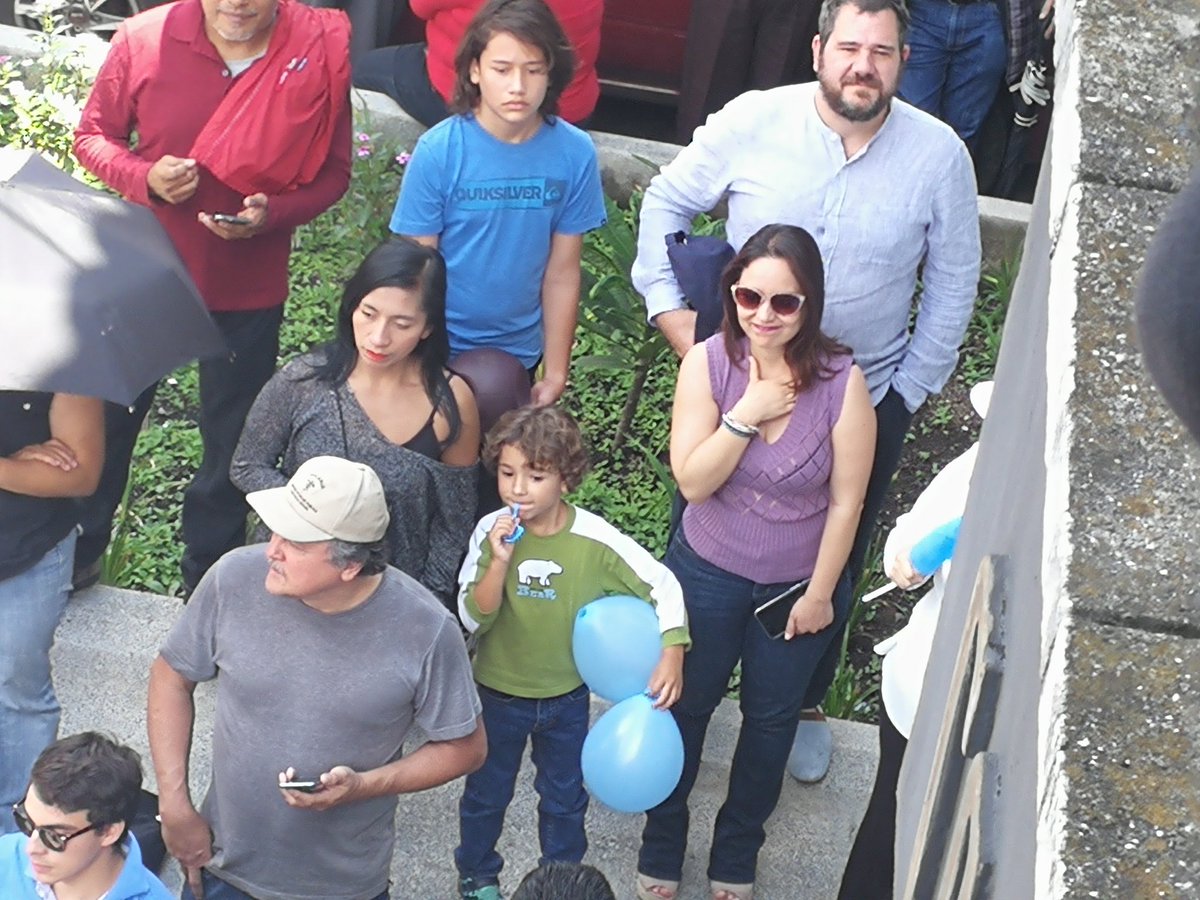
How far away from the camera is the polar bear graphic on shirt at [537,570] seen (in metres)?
4.14

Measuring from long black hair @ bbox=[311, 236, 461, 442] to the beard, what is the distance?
3.37 feet

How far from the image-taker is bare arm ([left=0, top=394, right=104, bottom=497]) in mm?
3963

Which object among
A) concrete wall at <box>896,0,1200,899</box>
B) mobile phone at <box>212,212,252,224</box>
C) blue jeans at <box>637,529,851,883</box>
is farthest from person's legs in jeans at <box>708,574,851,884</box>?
mobile phone at <box>212,212,252,224</box>

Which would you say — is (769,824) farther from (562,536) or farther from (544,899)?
(544,899)

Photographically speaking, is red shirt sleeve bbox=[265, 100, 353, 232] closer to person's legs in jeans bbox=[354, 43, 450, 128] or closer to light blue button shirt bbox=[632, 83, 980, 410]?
light blue button shirt bbox=[632, 83, 980, 410]

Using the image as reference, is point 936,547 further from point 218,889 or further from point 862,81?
point 218,889

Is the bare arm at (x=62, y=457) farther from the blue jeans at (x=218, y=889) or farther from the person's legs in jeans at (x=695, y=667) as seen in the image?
the person's legs in jeans at (x=695, y=667)

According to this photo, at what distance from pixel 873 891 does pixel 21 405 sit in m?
2.25

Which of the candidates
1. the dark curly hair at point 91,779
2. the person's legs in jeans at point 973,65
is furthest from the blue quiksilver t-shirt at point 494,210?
the person's legs in jeans at point 973,65

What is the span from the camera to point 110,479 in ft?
17.1

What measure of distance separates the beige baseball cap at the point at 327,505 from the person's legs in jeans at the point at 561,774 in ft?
3.05

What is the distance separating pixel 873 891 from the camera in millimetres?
4270

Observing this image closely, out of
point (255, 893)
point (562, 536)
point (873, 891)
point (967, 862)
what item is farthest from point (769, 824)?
point (967, 862)

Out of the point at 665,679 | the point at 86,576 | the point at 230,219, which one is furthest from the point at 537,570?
the point at 86,576
